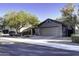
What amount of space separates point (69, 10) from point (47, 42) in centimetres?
115

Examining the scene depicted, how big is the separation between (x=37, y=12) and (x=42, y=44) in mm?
963

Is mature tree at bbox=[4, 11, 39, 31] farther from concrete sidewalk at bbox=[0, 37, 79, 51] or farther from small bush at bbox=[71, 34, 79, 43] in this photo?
small bush at bbox=[71, 34, 79, 43]

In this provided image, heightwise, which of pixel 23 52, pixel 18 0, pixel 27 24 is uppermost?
pixel 18 0

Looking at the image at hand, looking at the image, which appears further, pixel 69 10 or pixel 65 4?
pixel 69 10

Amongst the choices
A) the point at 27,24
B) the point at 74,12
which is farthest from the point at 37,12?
the point at 74,12

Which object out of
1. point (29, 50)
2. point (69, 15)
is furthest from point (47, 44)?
point (69, 15)

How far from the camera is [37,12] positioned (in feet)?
31.5

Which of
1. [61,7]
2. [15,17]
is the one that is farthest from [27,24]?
[61,7]

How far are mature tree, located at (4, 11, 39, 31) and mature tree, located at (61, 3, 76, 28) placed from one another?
81cm

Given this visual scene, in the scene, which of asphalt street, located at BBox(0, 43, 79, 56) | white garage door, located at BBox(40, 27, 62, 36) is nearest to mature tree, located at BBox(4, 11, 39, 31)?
white garage door, located at BBox(40, 27, 62, 36)

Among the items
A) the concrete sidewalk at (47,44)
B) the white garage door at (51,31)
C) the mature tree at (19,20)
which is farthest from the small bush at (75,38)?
the mature tree at (19,20)

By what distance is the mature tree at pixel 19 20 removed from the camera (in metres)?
9.73

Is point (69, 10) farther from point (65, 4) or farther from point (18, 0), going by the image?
point (18, 0)

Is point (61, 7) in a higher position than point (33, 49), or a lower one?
higher
